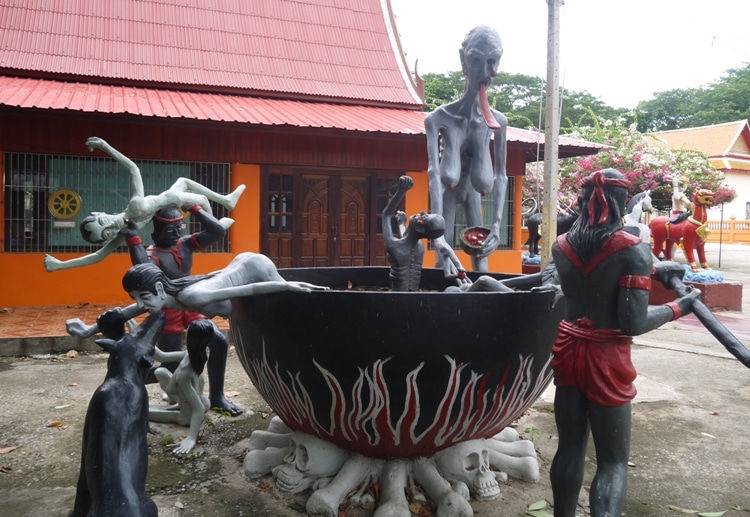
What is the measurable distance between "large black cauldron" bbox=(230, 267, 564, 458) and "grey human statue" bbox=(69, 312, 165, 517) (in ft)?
1.85

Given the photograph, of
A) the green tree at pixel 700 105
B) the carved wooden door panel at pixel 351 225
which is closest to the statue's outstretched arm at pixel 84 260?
the carved wooden door panel at pixel 351 225

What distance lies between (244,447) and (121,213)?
1475 mm

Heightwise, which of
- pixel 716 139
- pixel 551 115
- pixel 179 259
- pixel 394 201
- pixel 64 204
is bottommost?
pixel 179 259

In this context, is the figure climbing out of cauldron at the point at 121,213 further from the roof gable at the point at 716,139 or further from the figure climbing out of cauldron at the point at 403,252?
the roof gable at the point at 716,139

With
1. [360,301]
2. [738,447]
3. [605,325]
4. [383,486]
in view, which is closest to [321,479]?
[383,486]

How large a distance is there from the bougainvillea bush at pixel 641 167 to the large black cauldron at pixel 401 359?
45.2 ft

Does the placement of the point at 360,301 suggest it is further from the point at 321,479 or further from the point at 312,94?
the point at 312,94

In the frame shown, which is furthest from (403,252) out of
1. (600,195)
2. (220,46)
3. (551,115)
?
(220,46)

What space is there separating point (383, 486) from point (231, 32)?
368 inches

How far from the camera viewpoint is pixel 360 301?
2453 mm

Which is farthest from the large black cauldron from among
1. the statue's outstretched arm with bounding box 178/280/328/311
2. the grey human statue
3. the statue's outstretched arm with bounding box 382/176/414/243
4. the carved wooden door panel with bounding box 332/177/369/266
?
the carved wooden door panel with bounding box 332/177/369/266

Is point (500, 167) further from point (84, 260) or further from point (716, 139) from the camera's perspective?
point (716, 139)

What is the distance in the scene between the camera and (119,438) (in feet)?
7.11

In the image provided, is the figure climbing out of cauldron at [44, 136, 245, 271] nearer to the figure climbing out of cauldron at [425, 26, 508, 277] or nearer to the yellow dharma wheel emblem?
the figure climbing out of cauldron at [425, 26, 508, 277]
